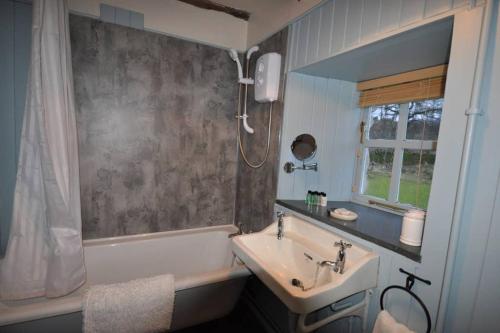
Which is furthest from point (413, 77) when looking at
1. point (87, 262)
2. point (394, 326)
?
point (87, 262)

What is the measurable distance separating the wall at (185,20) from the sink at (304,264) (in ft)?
5.68

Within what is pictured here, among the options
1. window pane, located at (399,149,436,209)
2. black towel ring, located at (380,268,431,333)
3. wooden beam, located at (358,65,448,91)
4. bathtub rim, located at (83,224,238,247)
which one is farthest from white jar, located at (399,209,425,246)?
bathtub rim, located at (83,224,238,247)

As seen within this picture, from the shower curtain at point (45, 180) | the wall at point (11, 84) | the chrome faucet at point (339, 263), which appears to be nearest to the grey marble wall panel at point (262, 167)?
the chrome faucet at point (339, 263)

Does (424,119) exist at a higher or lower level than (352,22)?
lower

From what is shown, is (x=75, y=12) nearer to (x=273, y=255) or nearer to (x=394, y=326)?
(x=273, y=255)

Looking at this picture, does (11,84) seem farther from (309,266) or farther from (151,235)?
(309,266)

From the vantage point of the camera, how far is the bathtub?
121 cm

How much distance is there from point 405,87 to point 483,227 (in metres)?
1.10

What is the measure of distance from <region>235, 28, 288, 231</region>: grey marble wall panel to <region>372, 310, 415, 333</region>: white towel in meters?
1.01

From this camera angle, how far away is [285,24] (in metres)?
1.78

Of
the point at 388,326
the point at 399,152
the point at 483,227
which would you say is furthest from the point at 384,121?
the point at 388,326

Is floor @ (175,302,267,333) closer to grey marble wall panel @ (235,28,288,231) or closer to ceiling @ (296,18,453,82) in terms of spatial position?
grey marble wall panel @ (235,28,288,231)

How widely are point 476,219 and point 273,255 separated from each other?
1.00 meters

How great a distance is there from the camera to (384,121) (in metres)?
1.93
